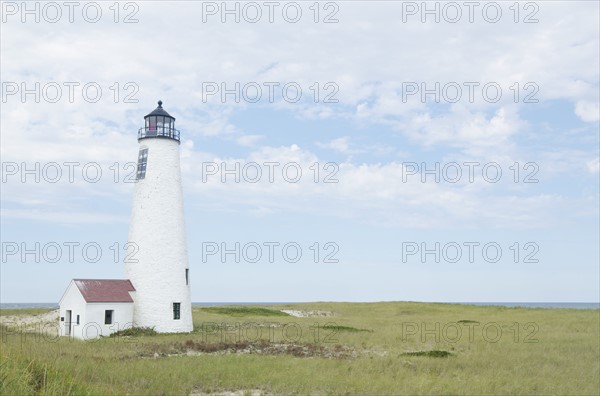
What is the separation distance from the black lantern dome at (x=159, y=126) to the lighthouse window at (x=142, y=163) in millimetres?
853

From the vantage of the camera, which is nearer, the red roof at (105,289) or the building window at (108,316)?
A: the red roof at (105,289)

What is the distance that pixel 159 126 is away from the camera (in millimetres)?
32469

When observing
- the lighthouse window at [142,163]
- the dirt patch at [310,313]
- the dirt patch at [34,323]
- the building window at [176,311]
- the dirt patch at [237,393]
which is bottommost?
the dirt patch at [310,313]

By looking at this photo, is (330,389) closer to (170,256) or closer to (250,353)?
(250,353)

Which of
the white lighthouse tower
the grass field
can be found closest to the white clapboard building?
the white lighthouse tower

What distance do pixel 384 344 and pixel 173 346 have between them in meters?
9.39

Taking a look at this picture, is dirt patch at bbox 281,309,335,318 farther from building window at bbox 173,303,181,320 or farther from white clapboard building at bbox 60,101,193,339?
building window at bbox 173,303,181,320

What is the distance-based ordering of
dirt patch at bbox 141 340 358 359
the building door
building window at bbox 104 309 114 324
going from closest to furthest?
dirt patch at bbox 141 340 358 359 < building window at bbox 104 309 114 324 < the building door

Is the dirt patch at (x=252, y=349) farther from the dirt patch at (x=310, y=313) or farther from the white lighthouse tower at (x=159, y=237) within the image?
the dirt patch at (x=310, y=313)

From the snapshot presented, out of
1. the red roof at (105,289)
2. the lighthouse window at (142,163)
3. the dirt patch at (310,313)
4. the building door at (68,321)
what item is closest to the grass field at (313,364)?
the red roof at (105,289)

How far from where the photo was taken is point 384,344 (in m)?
26.2

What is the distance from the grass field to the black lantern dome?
11022 millimetres

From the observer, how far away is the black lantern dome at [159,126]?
106 feet

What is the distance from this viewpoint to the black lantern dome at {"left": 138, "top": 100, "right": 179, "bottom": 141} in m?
32.4
